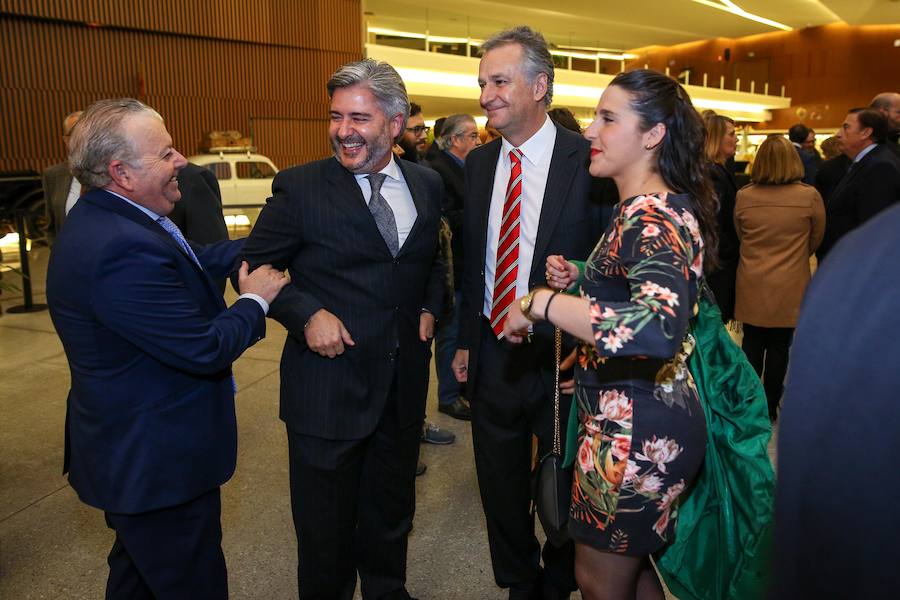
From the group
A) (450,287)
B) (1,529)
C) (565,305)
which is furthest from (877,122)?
(1,529)

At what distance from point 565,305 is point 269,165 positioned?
13.1 meters

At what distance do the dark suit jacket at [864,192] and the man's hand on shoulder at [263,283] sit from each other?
11.1ft

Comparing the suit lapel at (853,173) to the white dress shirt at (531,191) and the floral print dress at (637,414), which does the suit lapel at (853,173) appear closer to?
the white dress shirt at (531,191)

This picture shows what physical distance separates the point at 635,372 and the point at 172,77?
552 inches

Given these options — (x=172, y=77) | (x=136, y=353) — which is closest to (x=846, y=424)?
(x=136, y=353)

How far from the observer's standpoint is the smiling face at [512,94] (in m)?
2.17

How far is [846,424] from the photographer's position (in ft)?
1.48

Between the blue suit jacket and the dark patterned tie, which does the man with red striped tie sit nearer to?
the blue suit jacket

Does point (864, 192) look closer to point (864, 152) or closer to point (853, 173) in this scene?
point (853, 173)

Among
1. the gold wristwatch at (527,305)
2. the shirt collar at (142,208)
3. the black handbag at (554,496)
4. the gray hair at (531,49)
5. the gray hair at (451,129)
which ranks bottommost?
the black handbag at (554,496)

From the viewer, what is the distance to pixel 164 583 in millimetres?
1819

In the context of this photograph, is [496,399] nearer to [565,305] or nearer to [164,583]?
[565,305]

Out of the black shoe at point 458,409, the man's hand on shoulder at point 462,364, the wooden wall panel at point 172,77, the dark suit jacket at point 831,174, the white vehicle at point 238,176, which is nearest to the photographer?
the man's hand on shoulder at point 462,364

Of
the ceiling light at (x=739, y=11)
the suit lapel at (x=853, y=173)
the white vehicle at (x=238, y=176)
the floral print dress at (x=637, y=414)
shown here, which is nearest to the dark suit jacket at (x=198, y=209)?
the floral print dress at (x=637, y=414)
